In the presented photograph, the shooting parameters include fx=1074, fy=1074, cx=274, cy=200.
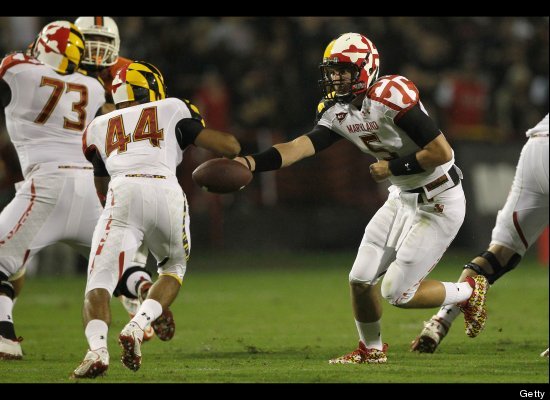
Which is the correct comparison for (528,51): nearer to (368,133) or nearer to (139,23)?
(139,23)

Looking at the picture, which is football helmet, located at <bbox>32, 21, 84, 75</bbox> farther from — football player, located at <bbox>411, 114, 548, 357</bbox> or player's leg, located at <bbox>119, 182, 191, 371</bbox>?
football player, located at <bbox>411, 114, 548, 357</bbox>

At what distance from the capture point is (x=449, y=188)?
6211mm

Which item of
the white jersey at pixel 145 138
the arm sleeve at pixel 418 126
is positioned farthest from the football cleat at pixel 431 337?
the white jersey at pixel 145 138

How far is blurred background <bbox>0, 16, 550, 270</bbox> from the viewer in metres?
13.4

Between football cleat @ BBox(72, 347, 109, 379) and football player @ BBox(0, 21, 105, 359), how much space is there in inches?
60.8

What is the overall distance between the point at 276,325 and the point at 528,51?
8.49 m

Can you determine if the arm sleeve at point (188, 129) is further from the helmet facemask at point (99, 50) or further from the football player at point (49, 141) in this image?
the helmet facemask at point (99, 50)

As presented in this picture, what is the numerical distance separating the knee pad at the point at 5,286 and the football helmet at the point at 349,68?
2376mm

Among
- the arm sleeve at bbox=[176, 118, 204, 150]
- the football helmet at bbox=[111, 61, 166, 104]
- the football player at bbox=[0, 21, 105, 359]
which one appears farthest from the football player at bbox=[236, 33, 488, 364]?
the football player at bbox=[0, 21, 105, 359]

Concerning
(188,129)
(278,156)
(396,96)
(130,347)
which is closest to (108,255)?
(130,347)

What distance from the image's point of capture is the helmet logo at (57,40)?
22.8 feet

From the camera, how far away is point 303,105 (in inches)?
554

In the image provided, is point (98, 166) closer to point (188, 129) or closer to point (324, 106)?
point (188, 129)

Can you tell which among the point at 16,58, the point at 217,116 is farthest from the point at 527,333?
the point at 217,116
